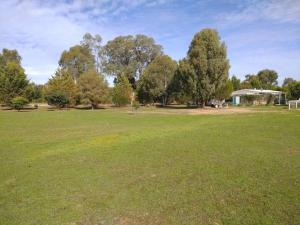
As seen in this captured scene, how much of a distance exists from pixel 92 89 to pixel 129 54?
73.9 ft

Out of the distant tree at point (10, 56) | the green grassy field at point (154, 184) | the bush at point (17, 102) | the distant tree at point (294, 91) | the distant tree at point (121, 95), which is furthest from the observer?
the distant tree at point (10, 56)

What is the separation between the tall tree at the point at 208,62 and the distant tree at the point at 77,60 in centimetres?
3417

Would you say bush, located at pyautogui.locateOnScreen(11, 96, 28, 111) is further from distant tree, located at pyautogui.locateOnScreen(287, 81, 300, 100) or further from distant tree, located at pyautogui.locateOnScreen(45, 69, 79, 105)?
distant tree, located at pyautogui.locateOnScreen(287, 81, 300, 100)

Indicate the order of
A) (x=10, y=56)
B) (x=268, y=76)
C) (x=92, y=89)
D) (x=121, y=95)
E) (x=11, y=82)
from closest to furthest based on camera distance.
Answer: (x=92, y=89) → (x=11, y=82) → (x=121, y=95) → (x=10, y=56) → (x=268, y=76)

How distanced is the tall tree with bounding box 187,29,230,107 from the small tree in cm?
2370

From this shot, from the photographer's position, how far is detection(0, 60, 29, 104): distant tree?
55.8 meters

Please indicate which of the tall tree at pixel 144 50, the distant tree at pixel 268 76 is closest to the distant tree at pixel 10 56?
the tall tree at pixel 144 50

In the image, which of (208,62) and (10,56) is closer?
(208,62)

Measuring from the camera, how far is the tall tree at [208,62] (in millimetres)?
45469

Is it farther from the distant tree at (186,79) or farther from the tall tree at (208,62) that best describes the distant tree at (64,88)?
the tall tree at (208,62)

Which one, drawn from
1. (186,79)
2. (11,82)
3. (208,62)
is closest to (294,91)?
(208,62)

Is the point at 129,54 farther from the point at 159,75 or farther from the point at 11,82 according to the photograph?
the point at 11,82

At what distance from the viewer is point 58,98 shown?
179ft

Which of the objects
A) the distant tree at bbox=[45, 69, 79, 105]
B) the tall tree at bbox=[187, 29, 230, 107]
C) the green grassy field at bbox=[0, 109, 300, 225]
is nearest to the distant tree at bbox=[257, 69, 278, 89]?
the tall tree at bbox=[187, 29, 230, 107]
